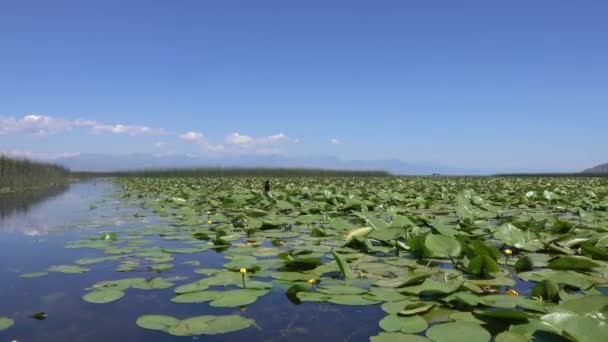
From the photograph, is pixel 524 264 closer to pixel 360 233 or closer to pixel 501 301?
pixel 501 301

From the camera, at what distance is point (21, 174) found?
47.9ft

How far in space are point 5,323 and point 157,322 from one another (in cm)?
58

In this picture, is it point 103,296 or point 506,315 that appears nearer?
point 506,315

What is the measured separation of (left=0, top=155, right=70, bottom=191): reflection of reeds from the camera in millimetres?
13169

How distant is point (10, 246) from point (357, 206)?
3.73 meters

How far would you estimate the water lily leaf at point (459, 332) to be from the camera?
4.93 feet

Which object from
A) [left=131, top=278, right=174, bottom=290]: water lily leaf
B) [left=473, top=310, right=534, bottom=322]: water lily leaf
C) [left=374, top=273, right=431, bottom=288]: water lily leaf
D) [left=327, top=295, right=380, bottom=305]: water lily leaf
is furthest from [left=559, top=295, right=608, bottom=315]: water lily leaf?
[left=131, top=278, right=174, bottom=290]: water lily leaf

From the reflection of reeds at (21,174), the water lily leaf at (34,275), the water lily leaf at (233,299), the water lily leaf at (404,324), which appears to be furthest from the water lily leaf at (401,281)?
the reflection of reeds at (21,174)

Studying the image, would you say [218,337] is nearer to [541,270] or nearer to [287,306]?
[287,306]

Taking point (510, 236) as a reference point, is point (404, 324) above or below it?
below

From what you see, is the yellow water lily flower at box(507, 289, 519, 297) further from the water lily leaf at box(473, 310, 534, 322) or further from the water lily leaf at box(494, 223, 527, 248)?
the water lily leaf at box(494, 223, 527, 248)

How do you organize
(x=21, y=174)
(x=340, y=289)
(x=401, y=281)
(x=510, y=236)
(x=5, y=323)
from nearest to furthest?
(x=5, y=323) < (x=340, y=289) < (x=401, y=281) < (x=510, y=236) < (x=21, y=174)

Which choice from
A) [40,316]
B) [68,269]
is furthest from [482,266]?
[68,269]

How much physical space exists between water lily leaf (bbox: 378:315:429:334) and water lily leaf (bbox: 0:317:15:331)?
55.4 inches
